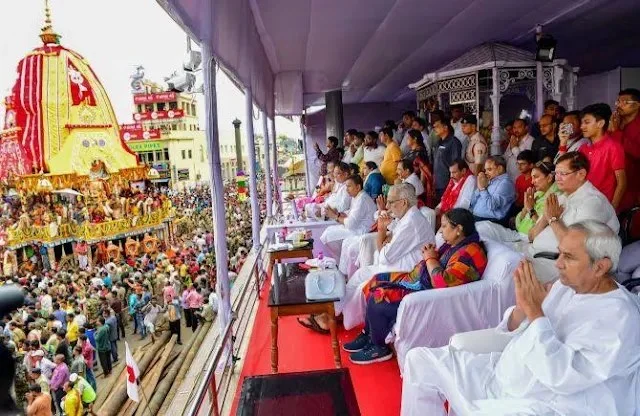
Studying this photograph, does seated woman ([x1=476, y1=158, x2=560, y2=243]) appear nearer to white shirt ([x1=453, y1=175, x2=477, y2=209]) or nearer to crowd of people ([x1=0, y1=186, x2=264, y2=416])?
white shirt ([x1=453, y1=175, x2=477, y2=209])

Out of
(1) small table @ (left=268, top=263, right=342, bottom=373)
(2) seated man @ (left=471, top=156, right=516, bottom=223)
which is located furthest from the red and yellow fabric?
(2) seated man @ (left=471, top=156, right=516, bottom=223)

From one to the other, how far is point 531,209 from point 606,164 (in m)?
0.62

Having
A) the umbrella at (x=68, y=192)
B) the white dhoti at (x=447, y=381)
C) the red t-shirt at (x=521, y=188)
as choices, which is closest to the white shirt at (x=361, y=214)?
the red t-shirt at (x=521, y=188)

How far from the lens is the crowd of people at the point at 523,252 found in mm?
1627

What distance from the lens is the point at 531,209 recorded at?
11.8 ft

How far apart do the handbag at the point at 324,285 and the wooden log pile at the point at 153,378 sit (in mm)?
7645

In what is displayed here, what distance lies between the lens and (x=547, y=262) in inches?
110

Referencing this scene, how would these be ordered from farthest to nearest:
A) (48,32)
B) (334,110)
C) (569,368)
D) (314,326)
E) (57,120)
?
(48,32) < (57,120) < (334,110) < (314,326) < (569,368)

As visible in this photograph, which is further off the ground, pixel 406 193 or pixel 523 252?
pixel 406 193

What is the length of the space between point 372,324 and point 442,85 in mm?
5128

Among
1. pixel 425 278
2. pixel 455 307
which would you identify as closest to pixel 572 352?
pixel 455 307

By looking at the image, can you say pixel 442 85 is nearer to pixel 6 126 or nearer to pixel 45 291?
pixel 45 291

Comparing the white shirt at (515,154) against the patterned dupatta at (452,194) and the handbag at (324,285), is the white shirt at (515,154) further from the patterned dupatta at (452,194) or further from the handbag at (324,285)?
the handbag at (324,285)

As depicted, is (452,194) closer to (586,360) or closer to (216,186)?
(216,186)
